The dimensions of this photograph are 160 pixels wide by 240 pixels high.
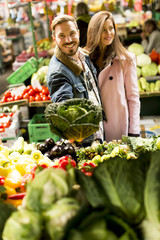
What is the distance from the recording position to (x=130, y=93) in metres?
3.05

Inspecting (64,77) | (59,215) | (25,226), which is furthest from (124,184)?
(64,77)

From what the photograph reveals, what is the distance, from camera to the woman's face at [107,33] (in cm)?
274

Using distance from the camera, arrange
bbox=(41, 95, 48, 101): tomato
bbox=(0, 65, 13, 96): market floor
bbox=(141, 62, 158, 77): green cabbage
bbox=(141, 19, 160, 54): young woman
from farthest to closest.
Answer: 1. bbox=(0, 65, 13, 96): market floor
2. bbox=(141, 19, 160, 54): young woman
3. bbox=(141, 62, 158, 77): green cabbage
4. bbox=(41, 95, 48, 101): tomato

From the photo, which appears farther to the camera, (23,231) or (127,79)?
(127,79)

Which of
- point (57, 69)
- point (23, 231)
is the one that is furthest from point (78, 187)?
point (57, 69)

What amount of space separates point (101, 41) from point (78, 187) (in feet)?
6.43

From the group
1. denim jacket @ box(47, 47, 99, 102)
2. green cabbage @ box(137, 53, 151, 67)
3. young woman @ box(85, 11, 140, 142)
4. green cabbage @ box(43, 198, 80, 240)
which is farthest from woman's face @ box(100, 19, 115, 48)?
green cabbage @ box(137, 53, 151, 67)

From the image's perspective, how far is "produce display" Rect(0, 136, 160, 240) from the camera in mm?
941

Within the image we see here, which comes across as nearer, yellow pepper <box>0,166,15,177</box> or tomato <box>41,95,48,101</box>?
yellow pepper <box>0,166,15,177</box>

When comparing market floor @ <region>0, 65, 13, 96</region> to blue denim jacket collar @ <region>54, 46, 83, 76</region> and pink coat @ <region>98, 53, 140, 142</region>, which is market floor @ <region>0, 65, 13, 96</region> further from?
blue denim jacket collar @ <region>54, 46, 83, 76</region>

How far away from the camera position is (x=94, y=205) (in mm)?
1058

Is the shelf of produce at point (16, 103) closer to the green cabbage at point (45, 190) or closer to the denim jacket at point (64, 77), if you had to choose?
the denim jacket at point (64, 77)

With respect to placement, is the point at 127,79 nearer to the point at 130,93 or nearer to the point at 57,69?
the point at 130,93

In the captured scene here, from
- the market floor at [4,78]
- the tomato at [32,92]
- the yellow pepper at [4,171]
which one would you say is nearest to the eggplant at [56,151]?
the yellow pepper at [4,171]
